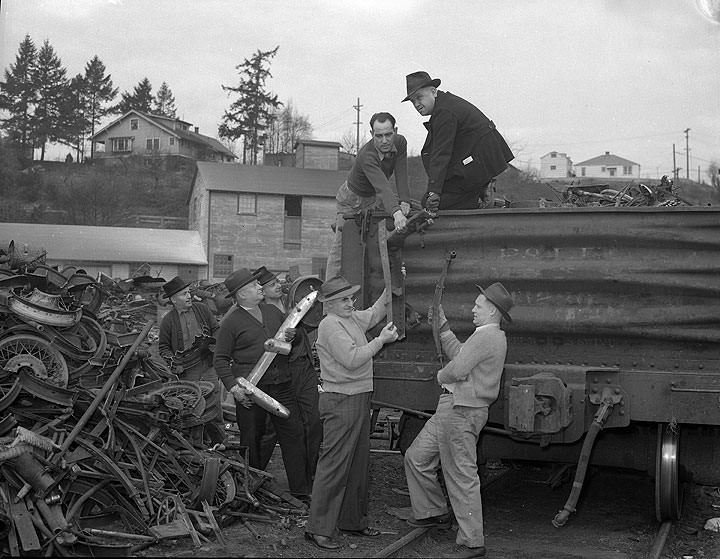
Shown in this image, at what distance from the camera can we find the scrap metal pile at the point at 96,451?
533 centimetres

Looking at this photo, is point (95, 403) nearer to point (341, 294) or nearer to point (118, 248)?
point (341, 294)

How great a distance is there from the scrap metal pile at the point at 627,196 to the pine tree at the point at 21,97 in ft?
184

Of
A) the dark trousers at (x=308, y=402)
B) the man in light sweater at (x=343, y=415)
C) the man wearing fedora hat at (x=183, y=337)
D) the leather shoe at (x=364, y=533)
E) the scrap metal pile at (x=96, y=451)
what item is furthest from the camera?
the man wearing fedora hat at (x=183, y=337)

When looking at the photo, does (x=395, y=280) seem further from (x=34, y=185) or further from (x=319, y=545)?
(x=34, y=185)

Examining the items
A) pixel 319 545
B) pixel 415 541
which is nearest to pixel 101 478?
pixel 319 545

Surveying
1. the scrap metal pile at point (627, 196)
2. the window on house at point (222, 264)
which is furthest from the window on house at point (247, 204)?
the scrap metal pile at point (627, 196)

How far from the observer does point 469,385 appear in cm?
555

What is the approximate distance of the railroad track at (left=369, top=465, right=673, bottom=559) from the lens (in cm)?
570

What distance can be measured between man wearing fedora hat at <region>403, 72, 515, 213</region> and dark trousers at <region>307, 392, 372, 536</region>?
6.06ft

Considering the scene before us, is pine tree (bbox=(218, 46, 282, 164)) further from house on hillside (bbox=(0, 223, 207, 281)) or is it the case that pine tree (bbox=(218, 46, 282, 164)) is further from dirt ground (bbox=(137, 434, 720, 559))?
dirt ground (bbox=(137, 434, 720, 559))

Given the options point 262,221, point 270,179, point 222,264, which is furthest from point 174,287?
point 270,179

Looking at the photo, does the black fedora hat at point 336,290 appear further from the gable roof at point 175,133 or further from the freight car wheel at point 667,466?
the gable roof at point 175,133

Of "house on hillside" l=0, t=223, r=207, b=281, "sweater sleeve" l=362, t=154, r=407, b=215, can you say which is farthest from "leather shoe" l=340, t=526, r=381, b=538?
"house on hillside" l=0, t=223, r=207, b=281

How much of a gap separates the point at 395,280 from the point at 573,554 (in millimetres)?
2216
